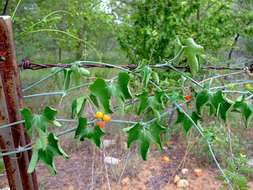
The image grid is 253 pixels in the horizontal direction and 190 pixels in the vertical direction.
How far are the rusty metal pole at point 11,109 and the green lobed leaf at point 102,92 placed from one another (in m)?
0.18

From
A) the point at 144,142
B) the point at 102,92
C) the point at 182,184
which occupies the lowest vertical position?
the point at 182,184

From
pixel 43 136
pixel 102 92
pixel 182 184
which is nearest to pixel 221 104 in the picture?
pixel 102 92

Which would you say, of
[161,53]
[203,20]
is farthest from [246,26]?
[161,53]

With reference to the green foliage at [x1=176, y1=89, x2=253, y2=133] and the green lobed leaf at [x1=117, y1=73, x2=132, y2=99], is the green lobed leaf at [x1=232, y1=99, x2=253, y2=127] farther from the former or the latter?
the green lobed leaf at [x1=117, y1=73, x2=132, y2=99]

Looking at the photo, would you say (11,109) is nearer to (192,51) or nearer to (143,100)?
(143,100)

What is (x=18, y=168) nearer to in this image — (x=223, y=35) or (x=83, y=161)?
(x=83, y=161)

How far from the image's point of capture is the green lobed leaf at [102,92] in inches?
25.2

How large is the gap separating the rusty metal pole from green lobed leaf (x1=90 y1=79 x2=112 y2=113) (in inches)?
7.1

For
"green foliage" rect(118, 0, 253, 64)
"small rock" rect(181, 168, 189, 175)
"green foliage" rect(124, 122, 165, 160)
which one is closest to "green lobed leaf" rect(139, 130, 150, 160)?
"green foliage" rect(124, 122, 165, 160)

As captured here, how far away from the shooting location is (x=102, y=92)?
0.65 m

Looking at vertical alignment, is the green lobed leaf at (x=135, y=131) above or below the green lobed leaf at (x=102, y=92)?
below

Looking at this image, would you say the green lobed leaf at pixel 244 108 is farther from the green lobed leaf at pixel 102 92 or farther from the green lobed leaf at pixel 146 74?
the green lobed leaf at pixel 102 92

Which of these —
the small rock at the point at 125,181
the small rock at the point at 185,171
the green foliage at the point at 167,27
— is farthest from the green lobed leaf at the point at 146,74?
the green foliage at the point at 167,27

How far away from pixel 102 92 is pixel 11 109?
207mm
